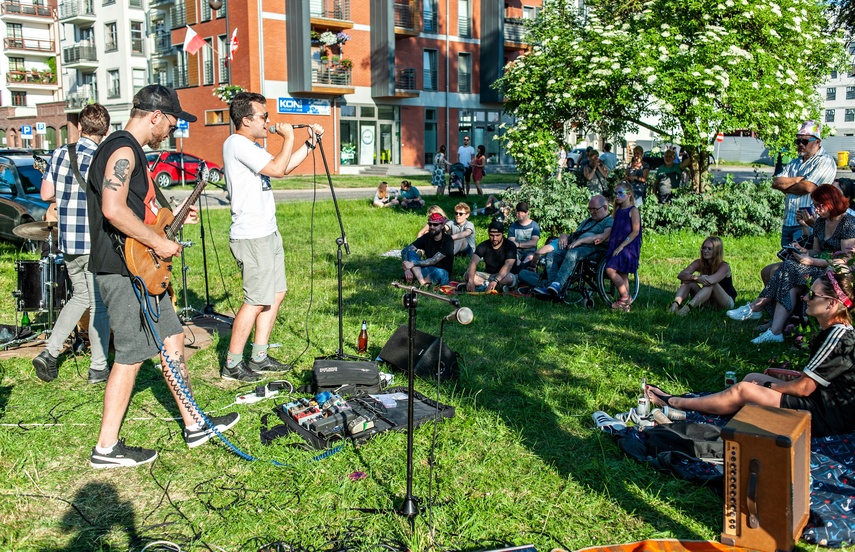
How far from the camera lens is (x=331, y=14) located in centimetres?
3475

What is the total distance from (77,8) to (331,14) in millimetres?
20366

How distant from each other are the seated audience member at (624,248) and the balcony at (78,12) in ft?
147

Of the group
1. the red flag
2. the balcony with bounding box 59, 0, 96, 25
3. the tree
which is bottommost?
the tree

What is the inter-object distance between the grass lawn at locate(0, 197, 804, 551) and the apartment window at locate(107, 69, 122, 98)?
→ 40902 mm

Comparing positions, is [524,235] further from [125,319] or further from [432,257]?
[125,319]

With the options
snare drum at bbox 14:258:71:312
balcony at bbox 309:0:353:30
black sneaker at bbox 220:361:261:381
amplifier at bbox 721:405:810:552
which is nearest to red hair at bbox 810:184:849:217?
amplifier at bbox 721:405:810:552

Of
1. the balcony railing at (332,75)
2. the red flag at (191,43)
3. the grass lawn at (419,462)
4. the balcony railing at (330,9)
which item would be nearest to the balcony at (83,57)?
the balcony railing at (330,9)

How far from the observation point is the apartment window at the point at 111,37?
43469 millimetres

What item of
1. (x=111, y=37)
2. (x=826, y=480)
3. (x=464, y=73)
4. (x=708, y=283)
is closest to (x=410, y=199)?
(x=708, y=283)

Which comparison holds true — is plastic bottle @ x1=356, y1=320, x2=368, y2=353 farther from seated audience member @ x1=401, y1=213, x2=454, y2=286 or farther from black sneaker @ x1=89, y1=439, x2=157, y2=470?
seated audience member @ x1=401, y1=213, x2=454, y2=286

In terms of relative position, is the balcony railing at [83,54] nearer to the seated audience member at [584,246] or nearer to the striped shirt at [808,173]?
the seated audience member at [584,246]

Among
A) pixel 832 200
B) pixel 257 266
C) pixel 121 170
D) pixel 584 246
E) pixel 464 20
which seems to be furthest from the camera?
pixel 464 20

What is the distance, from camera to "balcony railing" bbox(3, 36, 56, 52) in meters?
51.5

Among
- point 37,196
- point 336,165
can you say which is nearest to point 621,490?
point 37,196
